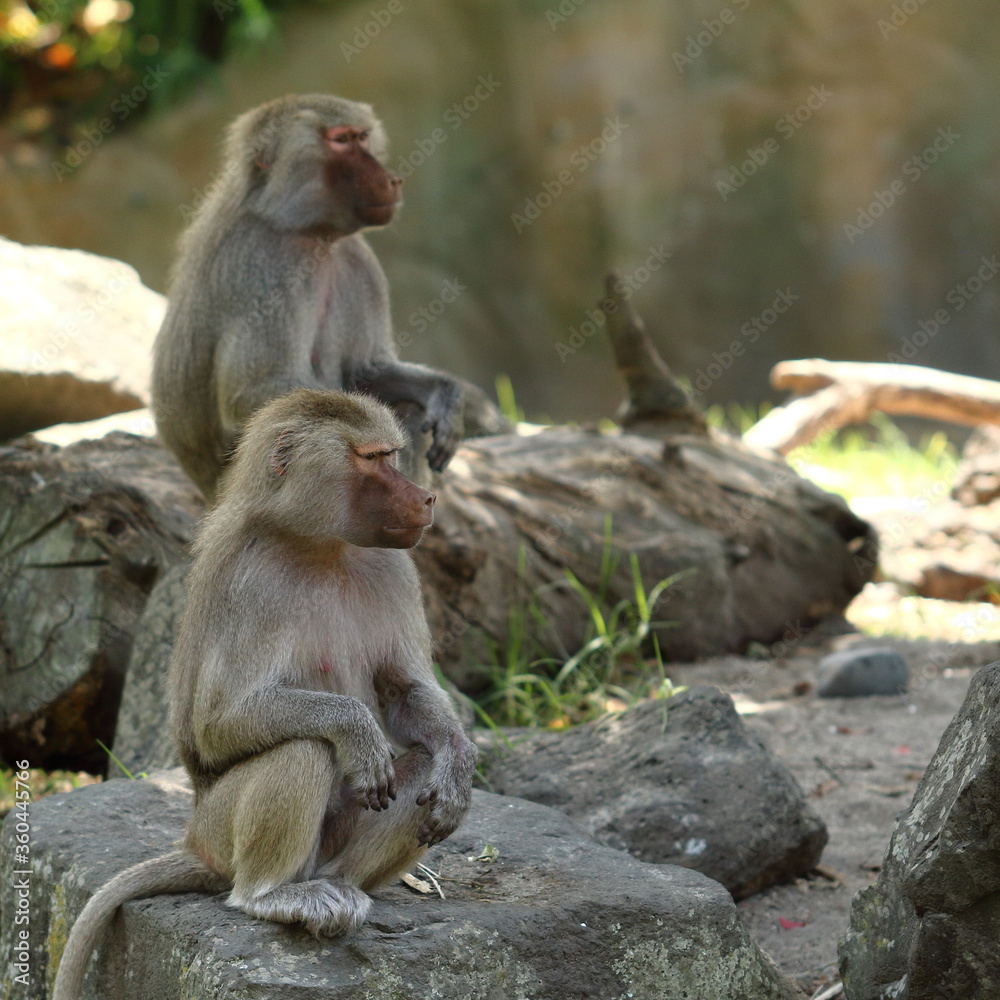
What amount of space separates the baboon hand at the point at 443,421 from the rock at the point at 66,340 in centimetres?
251

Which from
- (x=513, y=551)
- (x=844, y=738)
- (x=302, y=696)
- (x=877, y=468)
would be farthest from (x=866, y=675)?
(x=877, y=468)

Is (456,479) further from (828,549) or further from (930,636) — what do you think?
(930,636)

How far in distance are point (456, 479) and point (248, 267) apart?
1417 mm

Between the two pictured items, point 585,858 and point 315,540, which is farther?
point 585,858

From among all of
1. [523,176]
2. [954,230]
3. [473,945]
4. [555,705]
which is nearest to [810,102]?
[954,230]

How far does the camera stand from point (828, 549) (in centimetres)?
621

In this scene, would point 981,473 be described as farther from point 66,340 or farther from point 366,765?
point 366,765

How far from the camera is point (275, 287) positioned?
432 centimetres

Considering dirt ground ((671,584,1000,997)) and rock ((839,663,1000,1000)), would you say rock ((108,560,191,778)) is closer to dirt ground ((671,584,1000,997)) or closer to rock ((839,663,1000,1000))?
dirt ground ((671,584,1000,997))

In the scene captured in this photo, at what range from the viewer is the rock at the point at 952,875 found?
2213mm

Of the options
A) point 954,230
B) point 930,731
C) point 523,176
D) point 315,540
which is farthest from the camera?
point 523,176

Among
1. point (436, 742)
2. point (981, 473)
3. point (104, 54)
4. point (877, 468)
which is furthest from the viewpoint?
point (104, 54)

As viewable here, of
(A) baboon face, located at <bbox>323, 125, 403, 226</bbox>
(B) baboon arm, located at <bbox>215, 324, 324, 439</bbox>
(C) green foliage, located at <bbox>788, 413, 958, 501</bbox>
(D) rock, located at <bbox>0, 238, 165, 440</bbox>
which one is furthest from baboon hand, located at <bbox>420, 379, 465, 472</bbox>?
(C) green foliage, located at <bbox>788, 413, 958, 501</bbox>

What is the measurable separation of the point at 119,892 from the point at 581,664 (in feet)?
9.73
